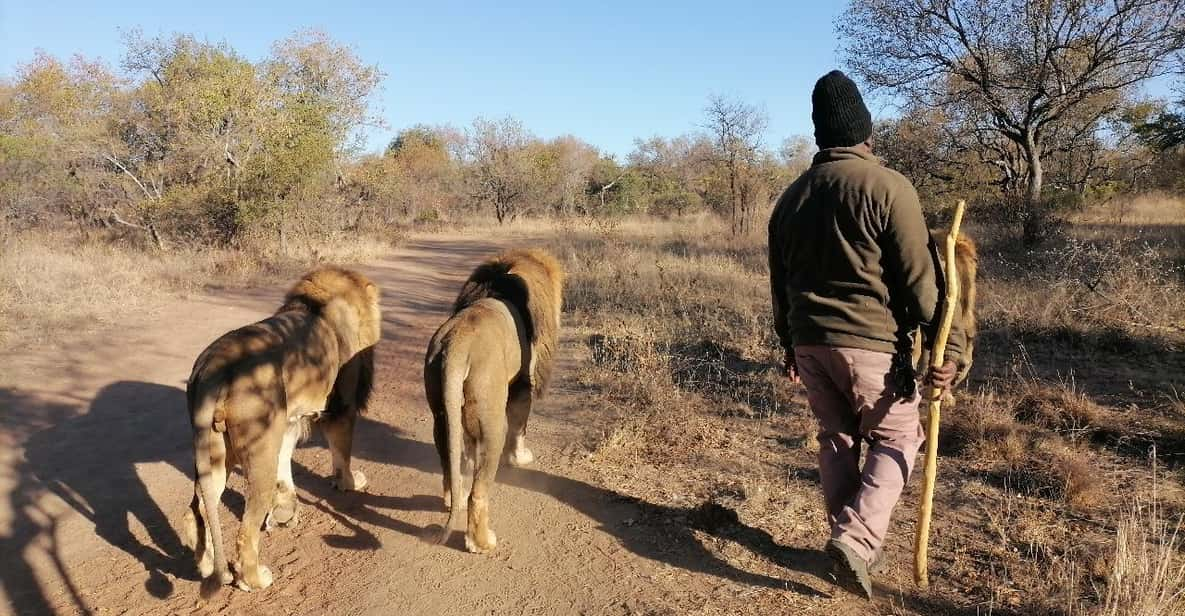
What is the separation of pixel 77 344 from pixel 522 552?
7175mm

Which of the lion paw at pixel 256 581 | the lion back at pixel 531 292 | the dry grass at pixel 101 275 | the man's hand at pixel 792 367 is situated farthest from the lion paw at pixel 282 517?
the dry grass at pixel 101 275

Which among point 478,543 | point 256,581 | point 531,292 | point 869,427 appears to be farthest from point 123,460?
point 869,427

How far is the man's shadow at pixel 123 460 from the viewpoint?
374 centimetres

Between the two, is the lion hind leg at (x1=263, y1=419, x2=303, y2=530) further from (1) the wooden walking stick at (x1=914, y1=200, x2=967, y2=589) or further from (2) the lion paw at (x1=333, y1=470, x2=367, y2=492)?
(1) the wooden walking stick at (x1=914, y1=200, x2=967, y2=589)

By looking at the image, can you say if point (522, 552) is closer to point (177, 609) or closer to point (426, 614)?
point (426, 614)

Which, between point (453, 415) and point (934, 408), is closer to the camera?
point (934, 408)

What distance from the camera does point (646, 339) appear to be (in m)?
7.01

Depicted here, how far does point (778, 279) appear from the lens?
3230mm

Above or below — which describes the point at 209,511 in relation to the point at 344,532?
above

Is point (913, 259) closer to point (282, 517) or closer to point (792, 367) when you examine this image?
point (792, 367)

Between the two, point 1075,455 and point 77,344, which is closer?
point 1075,455

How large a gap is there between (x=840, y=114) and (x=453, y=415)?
88.9 inches

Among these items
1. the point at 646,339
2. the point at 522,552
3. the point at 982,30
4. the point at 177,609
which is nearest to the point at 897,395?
the point at 522,552

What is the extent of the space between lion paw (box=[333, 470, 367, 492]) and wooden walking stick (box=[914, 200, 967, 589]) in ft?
10.8
